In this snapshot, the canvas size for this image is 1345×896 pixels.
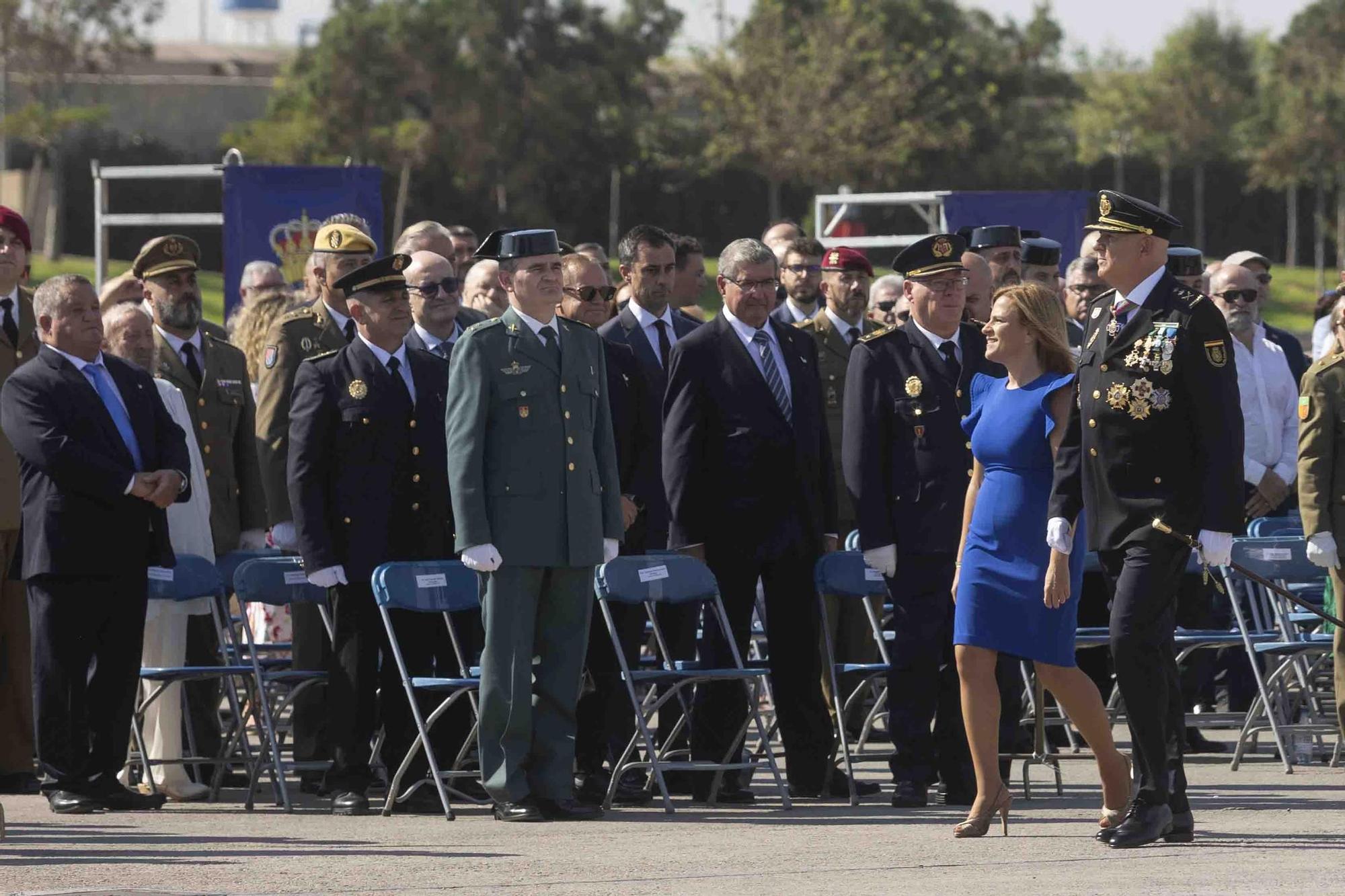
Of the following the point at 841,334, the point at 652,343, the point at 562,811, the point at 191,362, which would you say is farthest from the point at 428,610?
Result: the point at 841,334

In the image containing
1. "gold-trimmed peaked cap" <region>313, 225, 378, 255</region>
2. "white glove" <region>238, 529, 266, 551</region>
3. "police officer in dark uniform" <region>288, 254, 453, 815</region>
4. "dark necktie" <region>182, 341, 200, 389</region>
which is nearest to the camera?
"police officer in dark uniform" <region>288, 254, 453, 815</region>

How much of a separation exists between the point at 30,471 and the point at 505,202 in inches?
1601

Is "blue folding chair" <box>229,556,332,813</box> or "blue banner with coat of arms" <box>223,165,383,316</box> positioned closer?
"blue folding chair" <box>229,556,332,813</box>

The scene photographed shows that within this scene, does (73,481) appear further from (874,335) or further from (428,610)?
(874,335)

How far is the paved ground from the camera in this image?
285 inches

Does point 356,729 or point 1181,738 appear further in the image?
point 356,729

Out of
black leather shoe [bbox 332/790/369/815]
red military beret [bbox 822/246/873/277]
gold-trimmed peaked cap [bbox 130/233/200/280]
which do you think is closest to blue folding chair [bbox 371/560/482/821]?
black leather shoe [bbox 332/790/369/815]

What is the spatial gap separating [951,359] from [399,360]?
221 centimetres

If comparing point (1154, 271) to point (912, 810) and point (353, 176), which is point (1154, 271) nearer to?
point (912, 810)

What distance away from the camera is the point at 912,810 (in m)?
9.37

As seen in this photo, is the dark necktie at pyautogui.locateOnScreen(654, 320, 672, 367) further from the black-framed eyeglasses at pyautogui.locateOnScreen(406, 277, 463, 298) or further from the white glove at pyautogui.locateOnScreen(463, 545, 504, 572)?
the white glove at pyautogui.locateOnScreen(463, 545, 504, 572)

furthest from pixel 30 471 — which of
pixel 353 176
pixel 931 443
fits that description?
pixel 353 176

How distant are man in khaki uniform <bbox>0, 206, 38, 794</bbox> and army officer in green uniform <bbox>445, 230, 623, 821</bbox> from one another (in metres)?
2.19

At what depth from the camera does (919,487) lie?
956 centimetres
